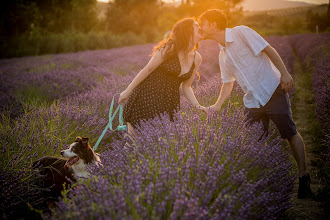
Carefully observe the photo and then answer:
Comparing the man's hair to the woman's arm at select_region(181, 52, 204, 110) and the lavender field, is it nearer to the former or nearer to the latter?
the woman's arm at select_region(181, 52, 204, 110)

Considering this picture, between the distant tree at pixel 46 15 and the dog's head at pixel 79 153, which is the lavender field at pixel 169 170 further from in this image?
the distant tree at pixel 46 15

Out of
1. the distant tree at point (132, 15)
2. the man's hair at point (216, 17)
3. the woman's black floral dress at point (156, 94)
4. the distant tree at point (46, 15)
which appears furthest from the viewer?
the distant tree at point (132, 15)

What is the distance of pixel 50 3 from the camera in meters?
25.2

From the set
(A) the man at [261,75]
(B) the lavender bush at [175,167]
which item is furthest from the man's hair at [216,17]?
(B) the lavender bush at [175,167]

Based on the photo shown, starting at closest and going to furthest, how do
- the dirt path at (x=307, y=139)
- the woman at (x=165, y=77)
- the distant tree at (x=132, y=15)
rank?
the dirt path at (x=307, y=139), the woman at (x=165, y=77), the distant tree at (x=132, y=15)

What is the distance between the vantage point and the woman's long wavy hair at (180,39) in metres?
2.29

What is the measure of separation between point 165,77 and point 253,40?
3.00 ft

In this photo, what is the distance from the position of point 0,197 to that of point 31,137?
2.50ft

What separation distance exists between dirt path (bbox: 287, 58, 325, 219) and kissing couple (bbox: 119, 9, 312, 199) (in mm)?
137

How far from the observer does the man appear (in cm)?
210

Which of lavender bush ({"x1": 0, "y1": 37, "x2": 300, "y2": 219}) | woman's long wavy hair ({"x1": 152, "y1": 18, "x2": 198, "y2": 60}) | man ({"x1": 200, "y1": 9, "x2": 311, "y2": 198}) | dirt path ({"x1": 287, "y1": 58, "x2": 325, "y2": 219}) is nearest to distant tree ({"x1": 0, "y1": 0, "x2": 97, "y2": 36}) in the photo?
lavender bush ({"x1": 0, "y1": 37, "x2": 300, "y2": 219})

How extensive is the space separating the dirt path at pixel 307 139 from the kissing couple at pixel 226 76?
14cm

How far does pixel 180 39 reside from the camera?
2.29m

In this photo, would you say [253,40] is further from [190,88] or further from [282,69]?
[190,88]
